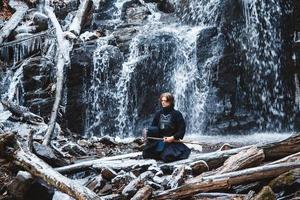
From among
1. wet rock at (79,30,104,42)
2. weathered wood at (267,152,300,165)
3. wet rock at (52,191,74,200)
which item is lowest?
wet rock at (52,191,74,200)

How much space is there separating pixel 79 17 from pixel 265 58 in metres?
7.67

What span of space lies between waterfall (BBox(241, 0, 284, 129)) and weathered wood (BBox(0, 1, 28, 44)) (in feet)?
30.0

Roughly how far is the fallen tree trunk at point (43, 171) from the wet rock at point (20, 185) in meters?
0.15

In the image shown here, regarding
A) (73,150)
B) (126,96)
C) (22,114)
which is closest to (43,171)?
(73,150)

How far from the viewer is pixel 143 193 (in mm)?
5289

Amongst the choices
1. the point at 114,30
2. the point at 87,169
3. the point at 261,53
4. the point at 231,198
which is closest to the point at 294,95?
the point at 261,53

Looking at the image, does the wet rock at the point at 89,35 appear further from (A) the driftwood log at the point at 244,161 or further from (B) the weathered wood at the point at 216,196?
(B) the weathered wood at the point at 216,196

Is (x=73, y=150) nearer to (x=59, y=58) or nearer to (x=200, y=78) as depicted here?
(x=59, y=58)

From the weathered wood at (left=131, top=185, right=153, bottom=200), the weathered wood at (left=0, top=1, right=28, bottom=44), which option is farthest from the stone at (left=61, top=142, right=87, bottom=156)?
the weathered wood at (left=0, top=1, right=28, bottom=44)

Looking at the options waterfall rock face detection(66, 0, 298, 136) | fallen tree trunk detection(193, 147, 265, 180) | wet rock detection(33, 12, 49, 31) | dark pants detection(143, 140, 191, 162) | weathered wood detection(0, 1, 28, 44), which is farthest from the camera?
wet rock detection(33, 12, 49, 31)

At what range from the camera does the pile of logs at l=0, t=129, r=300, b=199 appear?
17.3 feet

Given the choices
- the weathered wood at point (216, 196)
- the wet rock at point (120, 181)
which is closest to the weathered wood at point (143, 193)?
the weathered wood at point (216, 196)

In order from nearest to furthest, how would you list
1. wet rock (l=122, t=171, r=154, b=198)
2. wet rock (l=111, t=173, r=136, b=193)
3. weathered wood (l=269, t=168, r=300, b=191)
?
weathered wood (l=269, t=168, r=300, b=191)
wet rock (l=122, t=171, r=154, b=198)
wet rock (l=111, t=173, r=136, b=193)

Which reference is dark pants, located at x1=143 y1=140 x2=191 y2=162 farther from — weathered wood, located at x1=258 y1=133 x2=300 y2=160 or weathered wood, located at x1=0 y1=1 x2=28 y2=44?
weathered wood, located at x1=0 y1=1 x2=28 y2=44
